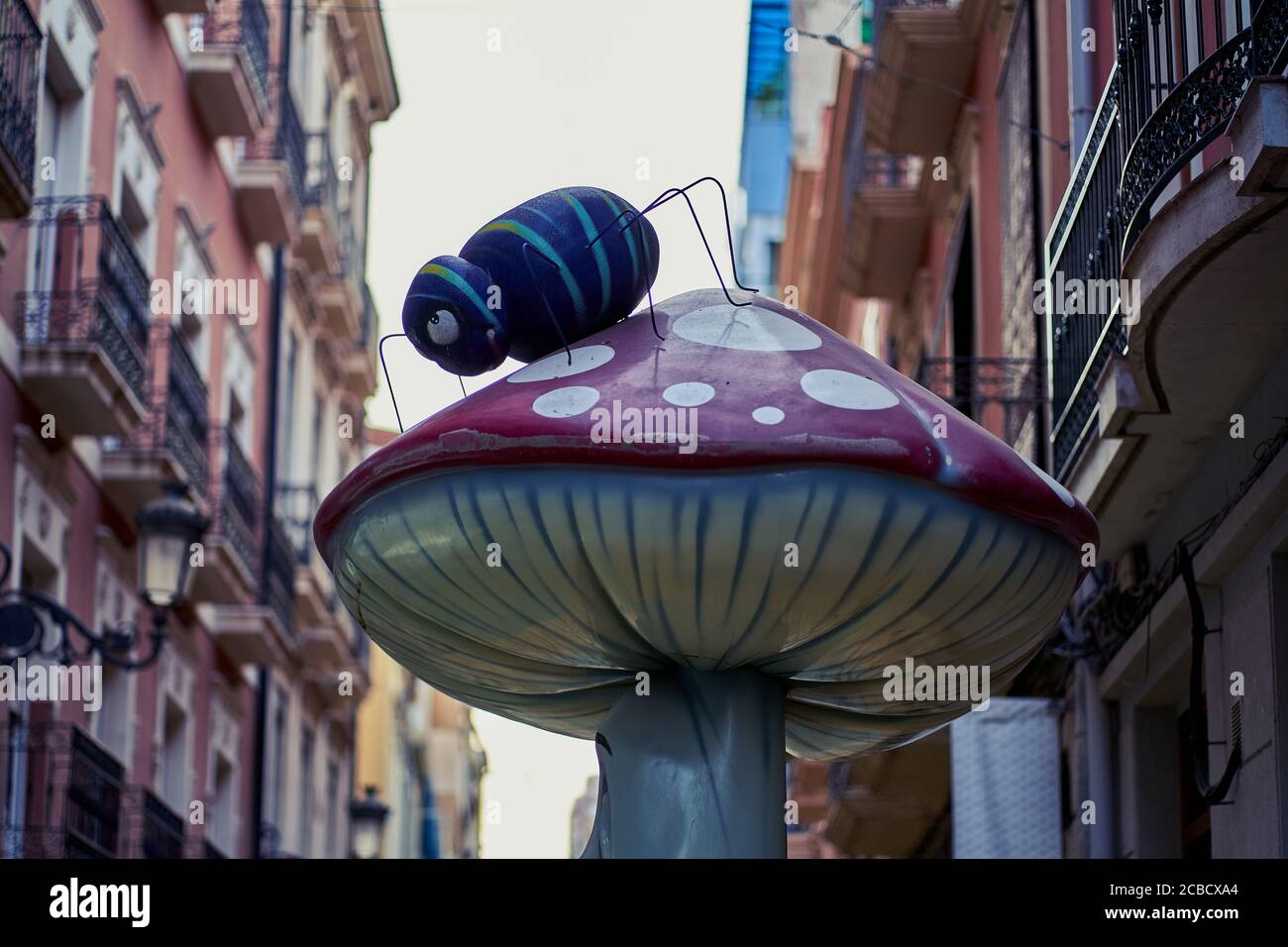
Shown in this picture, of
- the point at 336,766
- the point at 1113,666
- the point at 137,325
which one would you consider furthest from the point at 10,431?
the point at 336,766

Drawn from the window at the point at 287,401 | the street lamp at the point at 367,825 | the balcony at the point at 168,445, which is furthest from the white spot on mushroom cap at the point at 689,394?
the street lamp at the point at 367,825

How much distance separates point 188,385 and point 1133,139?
10858mm

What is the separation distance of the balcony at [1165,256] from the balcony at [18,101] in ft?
16.3

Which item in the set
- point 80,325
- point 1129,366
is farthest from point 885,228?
point 1129,366

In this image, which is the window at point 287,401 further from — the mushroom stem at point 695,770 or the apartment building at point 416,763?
the mushroom stem at point 695,770

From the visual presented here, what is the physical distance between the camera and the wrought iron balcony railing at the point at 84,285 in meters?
14.3

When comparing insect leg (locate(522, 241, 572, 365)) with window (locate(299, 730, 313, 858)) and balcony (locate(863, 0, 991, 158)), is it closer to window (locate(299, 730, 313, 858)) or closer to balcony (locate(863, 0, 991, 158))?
balcony (locate(863, 0, 991, 158))

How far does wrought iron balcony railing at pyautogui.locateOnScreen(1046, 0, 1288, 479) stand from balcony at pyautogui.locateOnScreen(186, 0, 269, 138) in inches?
395

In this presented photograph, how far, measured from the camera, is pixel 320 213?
77.6 feet

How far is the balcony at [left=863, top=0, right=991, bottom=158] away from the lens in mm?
16547
